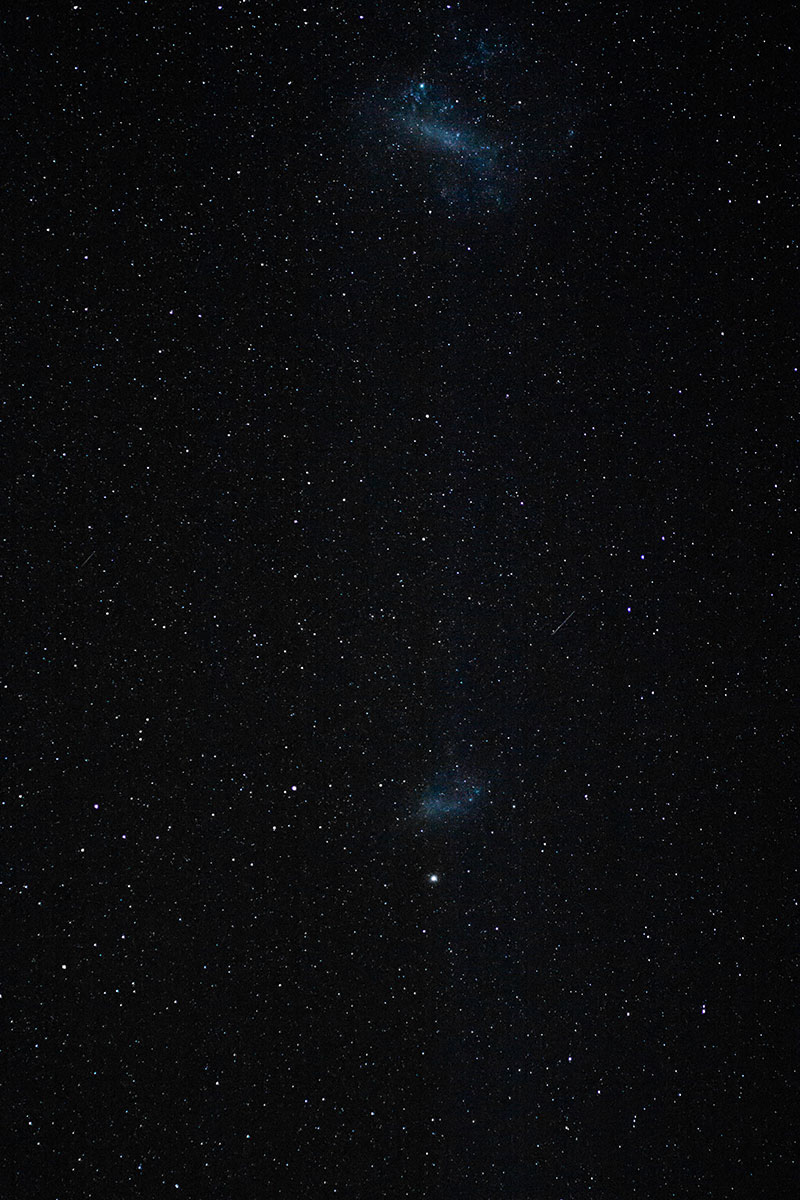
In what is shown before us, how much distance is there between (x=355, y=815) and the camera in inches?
14.0

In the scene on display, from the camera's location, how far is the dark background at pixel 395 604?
0.31 m

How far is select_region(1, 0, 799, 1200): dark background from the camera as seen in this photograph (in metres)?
0.31

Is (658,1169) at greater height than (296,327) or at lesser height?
lesser

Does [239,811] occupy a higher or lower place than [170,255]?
lower

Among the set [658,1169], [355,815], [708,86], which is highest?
[708,86]

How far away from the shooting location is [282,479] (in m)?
0.35

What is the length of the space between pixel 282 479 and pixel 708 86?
9.9 inches

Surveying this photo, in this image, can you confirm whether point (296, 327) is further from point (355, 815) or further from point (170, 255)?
point (355, 815)

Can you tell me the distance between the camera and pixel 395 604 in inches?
14.3

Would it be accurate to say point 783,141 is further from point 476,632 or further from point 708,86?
point 476,632

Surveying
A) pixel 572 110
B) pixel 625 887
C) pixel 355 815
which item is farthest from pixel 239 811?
pixel 572 110

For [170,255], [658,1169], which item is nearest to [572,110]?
[170,255]

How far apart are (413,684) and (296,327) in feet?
0.48

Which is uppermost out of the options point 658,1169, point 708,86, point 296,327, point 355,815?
point 708,86
